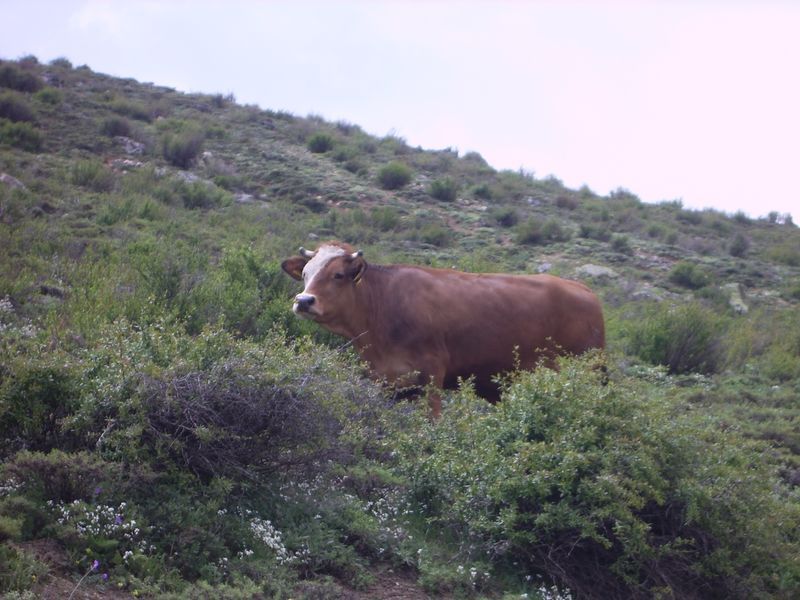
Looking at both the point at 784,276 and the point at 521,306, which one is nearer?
the point at 521,306

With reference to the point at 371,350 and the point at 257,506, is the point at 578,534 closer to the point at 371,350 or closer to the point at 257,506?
the point at 257,506

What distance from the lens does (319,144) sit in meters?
29.4

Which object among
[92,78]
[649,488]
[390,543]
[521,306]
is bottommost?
[390,543]

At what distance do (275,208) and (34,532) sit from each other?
637 inches

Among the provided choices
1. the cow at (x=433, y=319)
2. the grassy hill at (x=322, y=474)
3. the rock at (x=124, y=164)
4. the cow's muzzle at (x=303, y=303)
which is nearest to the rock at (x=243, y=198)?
the rock at (x=124, y=164)

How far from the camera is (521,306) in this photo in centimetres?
916

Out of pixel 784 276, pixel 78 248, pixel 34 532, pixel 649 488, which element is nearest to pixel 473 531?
pixel 649 488

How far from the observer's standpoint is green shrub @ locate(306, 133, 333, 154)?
2928 centimetres

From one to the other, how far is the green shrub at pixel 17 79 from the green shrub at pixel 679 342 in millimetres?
19581

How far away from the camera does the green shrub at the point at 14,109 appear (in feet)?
73.6

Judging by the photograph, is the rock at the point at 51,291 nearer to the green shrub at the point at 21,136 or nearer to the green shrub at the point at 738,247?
the green shrub at the point at 21,136

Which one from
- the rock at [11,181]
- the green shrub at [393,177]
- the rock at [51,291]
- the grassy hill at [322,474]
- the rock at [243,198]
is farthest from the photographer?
the green shrub at [393,177]

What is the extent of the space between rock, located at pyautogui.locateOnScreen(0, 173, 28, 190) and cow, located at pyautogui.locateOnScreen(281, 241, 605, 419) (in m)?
9.35

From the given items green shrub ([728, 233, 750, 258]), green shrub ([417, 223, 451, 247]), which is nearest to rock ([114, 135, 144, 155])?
green shrub ([417, 223, 451, 247])
